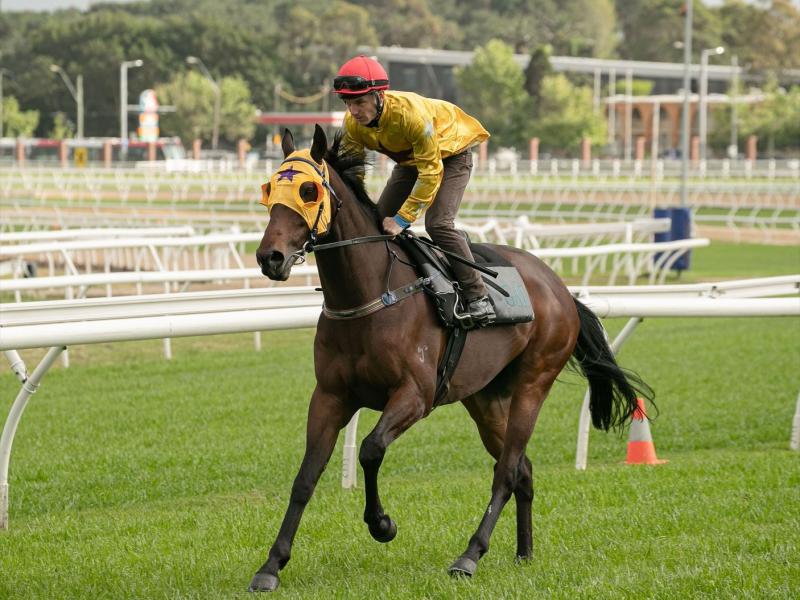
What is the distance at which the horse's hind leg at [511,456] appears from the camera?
187 inches

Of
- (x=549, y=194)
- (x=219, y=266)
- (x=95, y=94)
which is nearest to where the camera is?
(x=219, y=266)

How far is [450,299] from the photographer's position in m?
5.02

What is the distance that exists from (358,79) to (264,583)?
1755 mm

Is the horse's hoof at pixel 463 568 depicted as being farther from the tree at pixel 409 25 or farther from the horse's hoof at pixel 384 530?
the tree at pixel 409 25

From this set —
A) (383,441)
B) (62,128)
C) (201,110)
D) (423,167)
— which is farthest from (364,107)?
(62,128)

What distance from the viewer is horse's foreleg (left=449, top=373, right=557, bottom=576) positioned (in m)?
4.77

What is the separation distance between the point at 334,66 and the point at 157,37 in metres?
13.6

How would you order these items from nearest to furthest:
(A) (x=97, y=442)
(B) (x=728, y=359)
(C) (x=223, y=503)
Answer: (C) (x=223, y=503)
(A) (x=97, y=442)
(B) (x=728, y=359)

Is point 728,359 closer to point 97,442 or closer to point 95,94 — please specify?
point 97,442

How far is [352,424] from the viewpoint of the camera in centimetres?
635

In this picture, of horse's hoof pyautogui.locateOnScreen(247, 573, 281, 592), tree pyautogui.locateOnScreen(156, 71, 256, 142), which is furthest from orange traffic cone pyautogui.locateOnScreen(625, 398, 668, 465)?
tree pyautogui.locateOnScreen(156, 71, 256, 142)

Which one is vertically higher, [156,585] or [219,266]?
[156,585]

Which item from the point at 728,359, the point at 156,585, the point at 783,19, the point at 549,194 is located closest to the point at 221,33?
the point at 783,19

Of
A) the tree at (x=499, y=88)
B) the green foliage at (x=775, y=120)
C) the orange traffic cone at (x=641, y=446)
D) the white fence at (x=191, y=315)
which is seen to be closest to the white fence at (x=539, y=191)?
the green foliage at (x=775, y=120)
